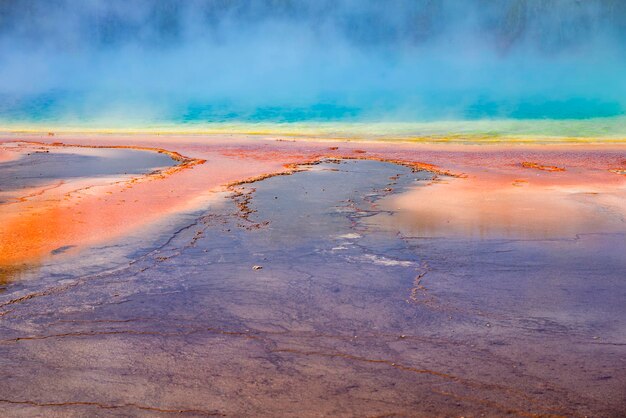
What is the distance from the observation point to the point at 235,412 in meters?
3.14

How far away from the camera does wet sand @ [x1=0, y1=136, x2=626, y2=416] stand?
3305 mm

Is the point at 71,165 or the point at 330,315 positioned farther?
the point at 71,165

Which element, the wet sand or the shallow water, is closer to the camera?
the wet sand

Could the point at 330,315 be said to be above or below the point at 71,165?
below

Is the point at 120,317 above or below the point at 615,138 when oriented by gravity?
below

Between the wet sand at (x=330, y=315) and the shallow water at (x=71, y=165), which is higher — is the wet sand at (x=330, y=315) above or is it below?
below

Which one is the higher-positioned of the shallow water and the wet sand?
the shallow water

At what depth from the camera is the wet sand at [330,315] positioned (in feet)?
10.8

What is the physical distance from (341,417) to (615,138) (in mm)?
27918

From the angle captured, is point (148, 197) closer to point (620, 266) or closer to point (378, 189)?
point (378, 189)

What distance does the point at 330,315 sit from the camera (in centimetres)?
448

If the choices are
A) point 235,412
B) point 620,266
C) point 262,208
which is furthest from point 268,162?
point 235,412

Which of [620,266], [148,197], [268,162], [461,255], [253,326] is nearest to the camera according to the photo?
[253,326]

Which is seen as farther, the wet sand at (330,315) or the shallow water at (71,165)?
the shallow water at (71,165)
